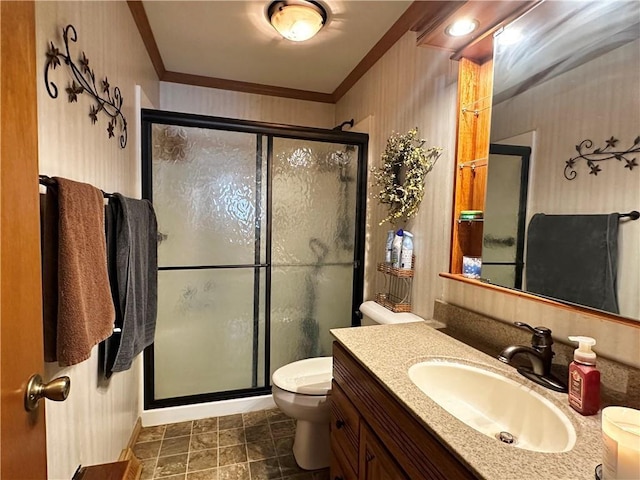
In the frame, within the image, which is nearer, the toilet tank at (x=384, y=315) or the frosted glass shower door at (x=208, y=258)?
the toilet tank at (x=384, y=315)

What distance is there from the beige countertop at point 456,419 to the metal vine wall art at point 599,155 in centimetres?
63

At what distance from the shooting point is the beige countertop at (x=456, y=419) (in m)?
0.60

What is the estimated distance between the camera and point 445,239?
1.50m

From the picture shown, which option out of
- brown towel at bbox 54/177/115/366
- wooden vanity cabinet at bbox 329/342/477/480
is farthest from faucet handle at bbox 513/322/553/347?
brown towel at bbox 54/177/115/366

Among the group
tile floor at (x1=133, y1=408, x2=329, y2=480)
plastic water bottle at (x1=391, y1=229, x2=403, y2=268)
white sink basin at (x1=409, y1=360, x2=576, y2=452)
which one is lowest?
tile floor at (x1=133, y1=408, x2=329, y2=480)

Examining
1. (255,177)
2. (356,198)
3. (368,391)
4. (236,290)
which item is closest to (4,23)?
(368,391)

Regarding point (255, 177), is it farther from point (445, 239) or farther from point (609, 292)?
point (609, 292)

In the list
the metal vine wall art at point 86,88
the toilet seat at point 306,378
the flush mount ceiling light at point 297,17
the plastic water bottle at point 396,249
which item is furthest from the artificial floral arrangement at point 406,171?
the metal vine wall art at point 86,88

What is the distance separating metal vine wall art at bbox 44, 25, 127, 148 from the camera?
3.11ft

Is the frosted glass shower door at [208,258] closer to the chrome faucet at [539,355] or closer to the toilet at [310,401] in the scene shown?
the toilet at [310,401]

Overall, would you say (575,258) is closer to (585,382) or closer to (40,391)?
(585,382)

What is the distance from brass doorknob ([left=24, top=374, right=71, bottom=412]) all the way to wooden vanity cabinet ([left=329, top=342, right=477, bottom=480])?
2.50ft

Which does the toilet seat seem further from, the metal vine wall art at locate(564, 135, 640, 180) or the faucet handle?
the metal vine wall art at locate(564, 135, 640, 180)

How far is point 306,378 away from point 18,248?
4.81 ft
